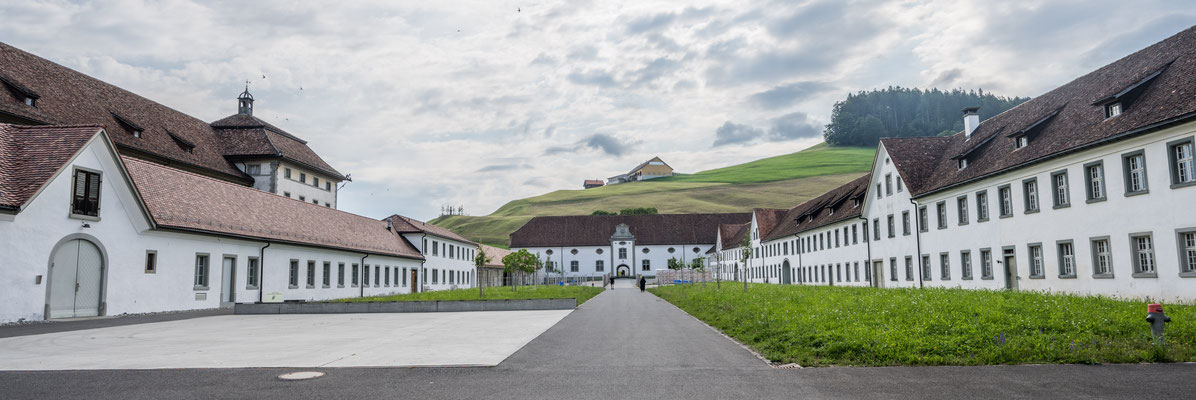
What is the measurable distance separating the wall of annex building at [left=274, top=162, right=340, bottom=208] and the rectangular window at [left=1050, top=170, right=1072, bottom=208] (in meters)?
48.2

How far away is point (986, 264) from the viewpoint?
32.0 meters

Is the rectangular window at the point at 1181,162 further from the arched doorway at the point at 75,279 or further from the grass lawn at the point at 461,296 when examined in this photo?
the arched doorway at the point at 75,279

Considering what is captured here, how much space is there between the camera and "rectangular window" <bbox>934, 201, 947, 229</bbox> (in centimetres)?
3567

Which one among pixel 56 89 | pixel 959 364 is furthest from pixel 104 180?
pixel 959 364

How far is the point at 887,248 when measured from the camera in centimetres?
4194

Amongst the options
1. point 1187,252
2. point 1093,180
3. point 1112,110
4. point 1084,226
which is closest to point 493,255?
point 1084,226

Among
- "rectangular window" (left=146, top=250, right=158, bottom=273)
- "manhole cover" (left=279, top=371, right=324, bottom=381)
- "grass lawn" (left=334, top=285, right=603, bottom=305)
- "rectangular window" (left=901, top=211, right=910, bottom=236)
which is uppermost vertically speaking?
"rectangular window" (left=901, top=211, right=910, bottom=236)

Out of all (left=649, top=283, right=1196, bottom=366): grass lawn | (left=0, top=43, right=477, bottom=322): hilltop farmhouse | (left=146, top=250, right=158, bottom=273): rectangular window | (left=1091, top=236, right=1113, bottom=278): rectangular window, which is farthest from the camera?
(left=146, top=250, right=158, bottom=273): rectangular window

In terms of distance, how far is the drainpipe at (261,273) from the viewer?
3178cm

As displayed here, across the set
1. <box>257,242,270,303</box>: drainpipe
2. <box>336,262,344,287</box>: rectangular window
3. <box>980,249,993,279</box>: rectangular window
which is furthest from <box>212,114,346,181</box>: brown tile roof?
<box>980,249,993,279</box>: rectangular window

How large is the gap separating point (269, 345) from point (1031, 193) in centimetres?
2797

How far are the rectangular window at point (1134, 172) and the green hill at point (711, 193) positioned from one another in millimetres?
116444

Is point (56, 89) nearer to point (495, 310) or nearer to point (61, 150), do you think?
point (61, 150)

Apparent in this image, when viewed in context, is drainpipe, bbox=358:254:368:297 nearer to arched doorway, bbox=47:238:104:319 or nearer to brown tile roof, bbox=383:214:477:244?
brown tile roof, bbox=383:214:477:244
